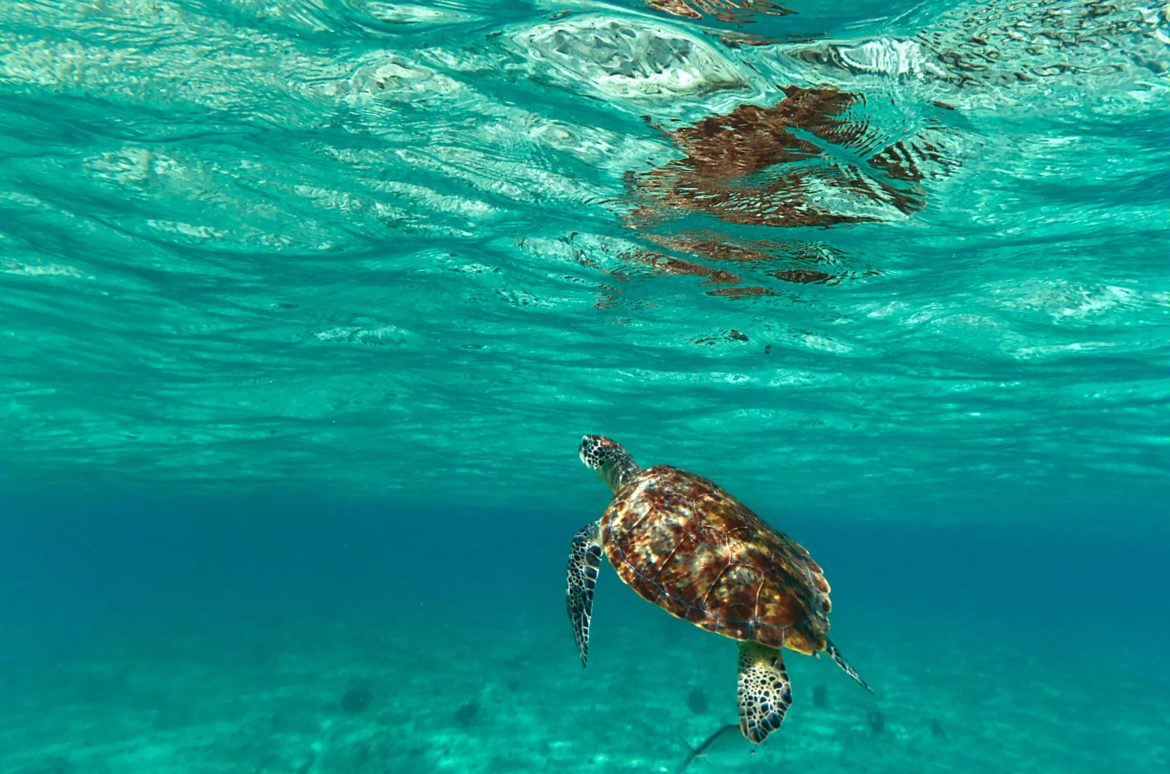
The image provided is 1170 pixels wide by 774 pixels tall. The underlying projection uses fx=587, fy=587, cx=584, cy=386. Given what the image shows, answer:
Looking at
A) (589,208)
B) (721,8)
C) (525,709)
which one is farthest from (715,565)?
(525,709)

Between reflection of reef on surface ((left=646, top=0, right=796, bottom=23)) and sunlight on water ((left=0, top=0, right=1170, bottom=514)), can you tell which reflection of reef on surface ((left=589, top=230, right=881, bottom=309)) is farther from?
reflection of reef on surface ((left=646, top=0, right=796, bottom=23))

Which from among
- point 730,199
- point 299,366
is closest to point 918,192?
point 730,199

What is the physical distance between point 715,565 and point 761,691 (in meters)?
1.12

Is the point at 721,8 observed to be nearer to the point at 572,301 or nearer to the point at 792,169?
the point at 792,169

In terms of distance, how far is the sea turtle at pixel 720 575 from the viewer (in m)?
5.23

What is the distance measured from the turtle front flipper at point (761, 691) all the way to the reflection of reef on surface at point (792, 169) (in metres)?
6.49

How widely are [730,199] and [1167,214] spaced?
6946 mm

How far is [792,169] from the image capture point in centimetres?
891

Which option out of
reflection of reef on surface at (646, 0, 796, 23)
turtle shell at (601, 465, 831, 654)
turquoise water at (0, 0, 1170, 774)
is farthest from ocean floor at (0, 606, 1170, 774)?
reflection of reef on surface at (646, 0, 796, 23)

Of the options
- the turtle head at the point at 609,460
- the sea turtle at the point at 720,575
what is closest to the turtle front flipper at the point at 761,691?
the sea turtle at the point at 720,575

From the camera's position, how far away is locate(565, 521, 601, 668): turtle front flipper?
605 centimetres

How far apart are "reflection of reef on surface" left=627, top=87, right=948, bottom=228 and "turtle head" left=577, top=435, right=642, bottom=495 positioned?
445 centimetres

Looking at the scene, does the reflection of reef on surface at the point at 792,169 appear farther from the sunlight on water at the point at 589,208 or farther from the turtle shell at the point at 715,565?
the turtle shell at the point at 715,565

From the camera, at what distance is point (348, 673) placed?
79.4 ft
